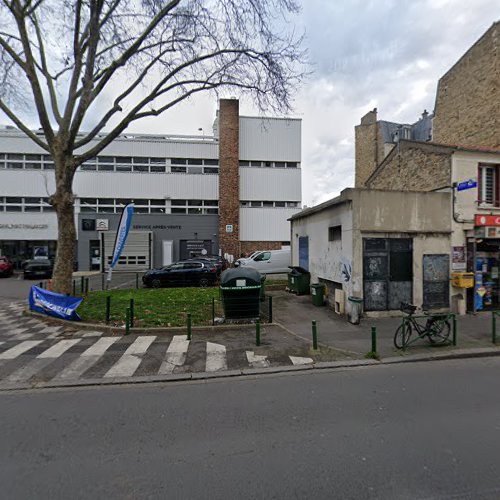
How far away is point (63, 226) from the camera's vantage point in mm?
10562

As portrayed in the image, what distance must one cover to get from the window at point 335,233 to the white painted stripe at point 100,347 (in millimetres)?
7114

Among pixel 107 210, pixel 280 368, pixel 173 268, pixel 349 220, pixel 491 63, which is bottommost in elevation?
pixel 280 368

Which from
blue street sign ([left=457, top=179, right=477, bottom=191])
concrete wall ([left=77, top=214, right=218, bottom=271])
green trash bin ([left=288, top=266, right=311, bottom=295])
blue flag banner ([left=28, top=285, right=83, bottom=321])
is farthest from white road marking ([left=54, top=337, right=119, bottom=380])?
concrete wall ([left=77, top=214, right=218, bottom=271])

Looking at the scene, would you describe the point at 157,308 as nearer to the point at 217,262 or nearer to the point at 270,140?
the point at 217,262

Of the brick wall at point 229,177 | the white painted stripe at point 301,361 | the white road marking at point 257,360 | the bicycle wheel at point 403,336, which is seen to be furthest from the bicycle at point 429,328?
the brick wall at point 229,177

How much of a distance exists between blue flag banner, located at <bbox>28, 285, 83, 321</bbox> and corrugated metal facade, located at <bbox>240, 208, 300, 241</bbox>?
1845 cm

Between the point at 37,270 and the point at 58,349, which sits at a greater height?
the point at 37,270

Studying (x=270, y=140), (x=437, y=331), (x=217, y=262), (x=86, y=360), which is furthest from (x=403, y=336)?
(x=270, y=140)

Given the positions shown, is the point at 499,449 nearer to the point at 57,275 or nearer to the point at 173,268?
the point at 57,275

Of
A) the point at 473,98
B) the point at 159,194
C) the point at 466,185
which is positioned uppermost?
the point at 473,98

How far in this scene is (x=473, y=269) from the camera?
9516 mm

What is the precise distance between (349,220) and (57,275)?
9.92 m

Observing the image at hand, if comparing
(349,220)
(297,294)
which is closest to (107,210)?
(297,294)

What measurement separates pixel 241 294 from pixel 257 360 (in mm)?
2582
